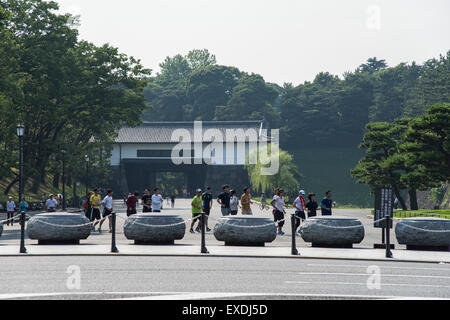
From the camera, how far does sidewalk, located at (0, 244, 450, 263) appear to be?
15188 mm

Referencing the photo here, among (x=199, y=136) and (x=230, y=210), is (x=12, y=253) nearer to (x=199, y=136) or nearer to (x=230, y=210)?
(x=230, y=210)

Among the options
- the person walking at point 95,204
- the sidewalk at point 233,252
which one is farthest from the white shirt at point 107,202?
the sidewalk at point 233,252

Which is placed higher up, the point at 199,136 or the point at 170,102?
the point at 170,102

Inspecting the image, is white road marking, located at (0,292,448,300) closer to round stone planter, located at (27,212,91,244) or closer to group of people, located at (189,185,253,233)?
round stone planter, located at (27,212,91,244)

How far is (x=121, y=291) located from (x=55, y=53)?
40272mm

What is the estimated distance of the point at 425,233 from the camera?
17.2 m

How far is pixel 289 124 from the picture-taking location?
114 meters

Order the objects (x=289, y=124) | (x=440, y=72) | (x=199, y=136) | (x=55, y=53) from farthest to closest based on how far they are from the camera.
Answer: (x=289, y=124)
(x=440, y=72)
(x=199, y=136)
(x=55, y=53)

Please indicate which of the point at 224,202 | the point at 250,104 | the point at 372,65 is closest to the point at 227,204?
the point at 224,202

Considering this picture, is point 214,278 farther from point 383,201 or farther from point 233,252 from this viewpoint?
point 383,201

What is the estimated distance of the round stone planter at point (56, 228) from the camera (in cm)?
1791

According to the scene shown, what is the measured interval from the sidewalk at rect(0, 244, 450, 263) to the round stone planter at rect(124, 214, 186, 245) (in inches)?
22.3

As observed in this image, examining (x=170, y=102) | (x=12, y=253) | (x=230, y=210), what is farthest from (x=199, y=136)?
(x=12, y=253)
